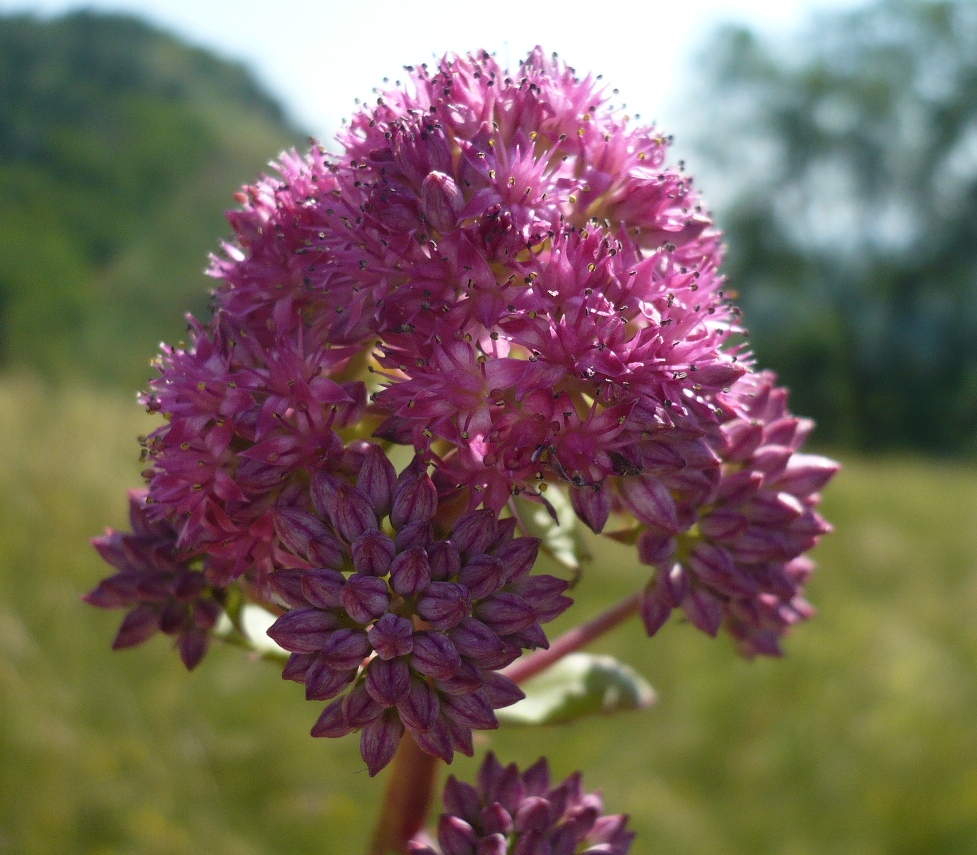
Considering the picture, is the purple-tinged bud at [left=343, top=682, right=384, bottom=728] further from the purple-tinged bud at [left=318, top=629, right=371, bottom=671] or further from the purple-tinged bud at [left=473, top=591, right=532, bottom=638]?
the purple-tinged bud at [left=473, top=591, right=532, bottom=638]

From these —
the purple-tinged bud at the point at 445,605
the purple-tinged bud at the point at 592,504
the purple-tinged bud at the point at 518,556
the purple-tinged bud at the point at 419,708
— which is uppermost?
the purple-tinged bud at the point at 592,504

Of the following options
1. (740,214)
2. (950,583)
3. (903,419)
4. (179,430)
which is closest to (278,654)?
(179,430)

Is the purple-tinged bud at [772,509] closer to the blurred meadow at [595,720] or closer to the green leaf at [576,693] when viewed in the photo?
the green leaf at [576,693]

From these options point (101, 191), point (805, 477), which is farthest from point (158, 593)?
point (101, 191)

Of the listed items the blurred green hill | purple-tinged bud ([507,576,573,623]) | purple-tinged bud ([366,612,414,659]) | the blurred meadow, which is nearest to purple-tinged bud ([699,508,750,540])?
purple-tinged bud ([507,576,573,623])

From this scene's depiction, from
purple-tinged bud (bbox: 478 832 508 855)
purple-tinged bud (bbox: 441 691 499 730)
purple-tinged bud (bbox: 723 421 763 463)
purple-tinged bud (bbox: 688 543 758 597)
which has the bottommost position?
purple-tinged bud (bbox: 478 832 508 855)

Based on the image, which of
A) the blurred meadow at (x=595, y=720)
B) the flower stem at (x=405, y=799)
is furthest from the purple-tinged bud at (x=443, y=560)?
the blurred meadow at (x=595, y=720)

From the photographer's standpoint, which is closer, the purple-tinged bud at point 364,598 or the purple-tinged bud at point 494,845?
the purple-tinged bud at point 364,598
